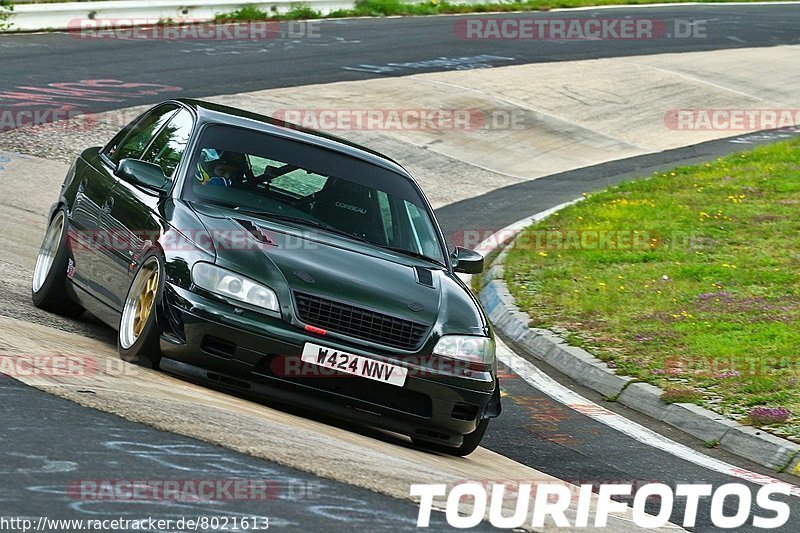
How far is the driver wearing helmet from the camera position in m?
7.63

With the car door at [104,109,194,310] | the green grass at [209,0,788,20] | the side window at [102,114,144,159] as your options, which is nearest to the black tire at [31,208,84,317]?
the side window at [102,114,144,159]

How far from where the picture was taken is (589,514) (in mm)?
5770

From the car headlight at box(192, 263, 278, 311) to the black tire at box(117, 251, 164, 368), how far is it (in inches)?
10.2

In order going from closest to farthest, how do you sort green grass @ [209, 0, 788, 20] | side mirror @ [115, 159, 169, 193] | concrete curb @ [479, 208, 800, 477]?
side mirror @ [115, 159, 169, 193] < concrete curb @ [479, 208, 800, 477] < green grass @ [209, 0, 788, 20]

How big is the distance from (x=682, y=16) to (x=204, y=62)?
54.4 ft

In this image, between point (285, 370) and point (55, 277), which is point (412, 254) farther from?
point (55, 277)

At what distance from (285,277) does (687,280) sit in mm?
6368

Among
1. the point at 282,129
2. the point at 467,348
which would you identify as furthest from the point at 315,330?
the point at 282,129

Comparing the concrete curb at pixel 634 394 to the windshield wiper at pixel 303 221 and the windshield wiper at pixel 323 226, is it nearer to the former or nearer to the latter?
the windshield wiper at pixel 323 226

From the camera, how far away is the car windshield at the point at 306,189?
7580 millimetres

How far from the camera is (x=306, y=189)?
25.6ft

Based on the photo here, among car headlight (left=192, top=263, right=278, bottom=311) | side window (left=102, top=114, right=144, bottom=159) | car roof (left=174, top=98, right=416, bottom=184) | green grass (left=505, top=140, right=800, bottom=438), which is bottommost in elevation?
green grass (left=505, top=140, right=800, bottom=438)

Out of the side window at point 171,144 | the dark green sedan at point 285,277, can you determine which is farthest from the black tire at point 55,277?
the side window at point 171,144

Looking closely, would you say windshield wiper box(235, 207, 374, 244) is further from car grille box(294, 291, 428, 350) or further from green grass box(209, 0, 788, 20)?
green grass box(209, 0, 788, 20)
